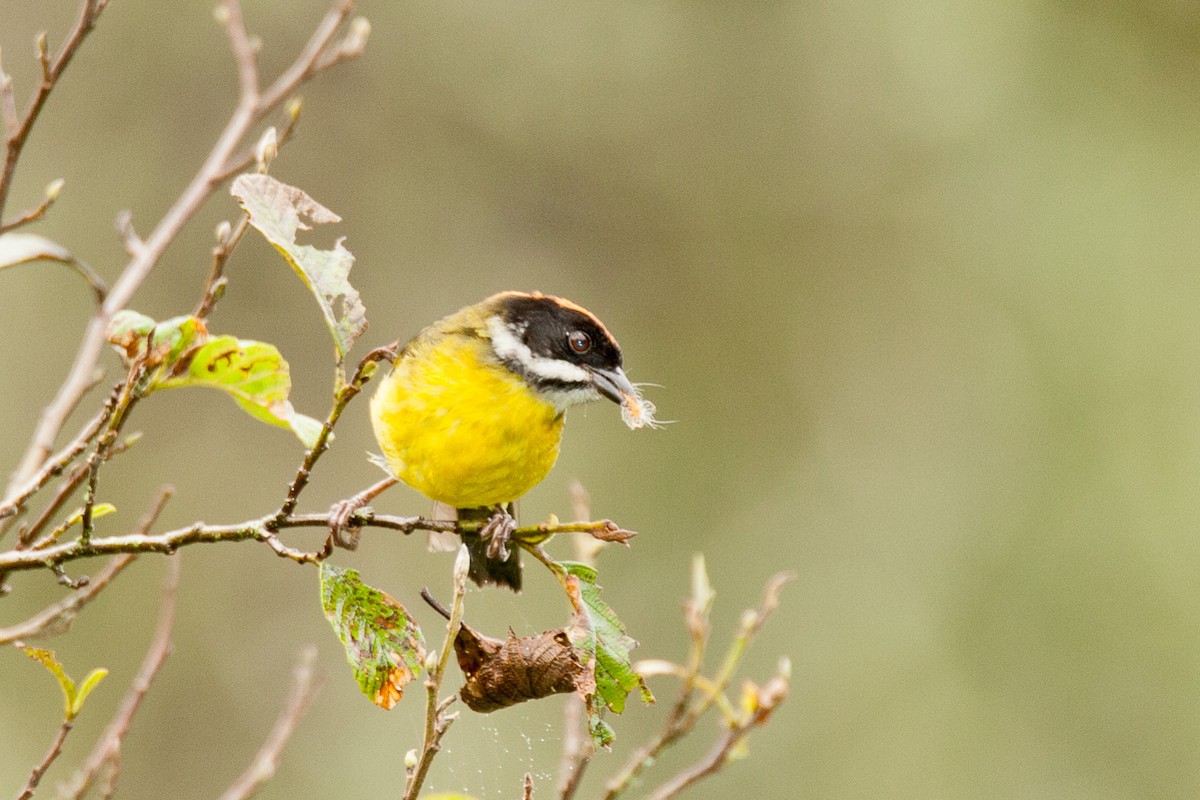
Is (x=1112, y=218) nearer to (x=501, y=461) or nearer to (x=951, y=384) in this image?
(x=951, y=384)

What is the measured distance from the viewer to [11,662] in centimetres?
802

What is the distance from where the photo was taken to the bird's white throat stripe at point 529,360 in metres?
3.56

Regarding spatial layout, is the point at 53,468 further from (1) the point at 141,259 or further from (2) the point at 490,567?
(2) the point at 490,567

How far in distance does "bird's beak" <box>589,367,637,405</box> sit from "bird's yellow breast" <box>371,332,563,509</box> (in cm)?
15

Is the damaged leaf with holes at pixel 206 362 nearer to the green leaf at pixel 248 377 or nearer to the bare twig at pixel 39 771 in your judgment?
the green leaf at pixel 248 377

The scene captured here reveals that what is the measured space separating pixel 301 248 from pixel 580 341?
136 cm

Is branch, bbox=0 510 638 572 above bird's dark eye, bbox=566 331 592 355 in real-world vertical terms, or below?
above

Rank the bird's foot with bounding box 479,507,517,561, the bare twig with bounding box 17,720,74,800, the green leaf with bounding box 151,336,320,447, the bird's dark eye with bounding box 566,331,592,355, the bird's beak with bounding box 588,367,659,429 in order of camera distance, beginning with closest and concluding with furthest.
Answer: the bare twig with bounding box 17,720,74,800 < the green leaf with bounding box 151,336,320,447 < the bird's foot with bounding box 479,507,517,561 < the bird's beak with bounding box 588,367,659,429 < the bird's dark eye with bounding box 566,331,592,355

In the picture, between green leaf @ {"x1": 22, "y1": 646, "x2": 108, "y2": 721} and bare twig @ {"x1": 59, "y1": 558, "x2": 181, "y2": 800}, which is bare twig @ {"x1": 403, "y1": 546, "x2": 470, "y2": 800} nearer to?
green leaf @ {"x1": 22, "y1": 646, "x2": 108, "y2": 721}

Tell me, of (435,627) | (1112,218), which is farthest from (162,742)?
(1112,218)

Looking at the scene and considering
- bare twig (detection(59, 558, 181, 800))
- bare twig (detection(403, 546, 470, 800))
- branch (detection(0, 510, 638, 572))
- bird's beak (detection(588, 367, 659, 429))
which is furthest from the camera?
bird's beak (detection(588, 367, 659, 429))

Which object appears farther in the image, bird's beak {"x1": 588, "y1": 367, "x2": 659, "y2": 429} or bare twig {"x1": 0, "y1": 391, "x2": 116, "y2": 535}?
bird's beak {"x1": 588, "y1": 367, "x2": 659, "y2": 429}

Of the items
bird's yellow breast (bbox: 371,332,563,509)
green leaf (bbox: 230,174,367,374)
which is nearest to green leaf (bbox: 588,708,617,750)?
green leaf (bbox: 230,174,367,374)

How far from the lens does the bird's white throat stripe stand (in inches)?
140
